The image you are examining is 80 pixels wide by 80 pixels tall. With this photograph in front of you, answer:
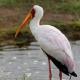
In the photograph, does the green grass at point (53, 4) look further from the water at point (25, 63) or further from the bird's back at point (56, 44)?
the bird's back at point (56, 44)

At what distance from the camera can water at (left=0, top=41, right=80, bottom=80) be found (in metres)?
12.7

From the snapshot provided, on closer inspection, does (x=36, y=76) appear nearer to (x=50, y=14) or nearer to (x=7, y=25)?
(x=7, y=25)

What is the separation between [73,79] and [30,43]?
4606 millimetres

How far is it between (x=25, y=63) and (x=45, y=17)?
5.73 meters

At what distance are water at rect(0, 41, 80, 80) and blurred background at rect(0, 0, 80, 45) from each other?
0.69 meters

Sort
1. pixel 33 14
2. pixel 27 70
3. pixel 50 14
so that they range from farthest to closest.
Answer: pixel 50 14 → pixel 27 70 → pixel 33 14

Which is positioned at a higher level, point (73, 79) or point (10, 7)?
point (73, 79)

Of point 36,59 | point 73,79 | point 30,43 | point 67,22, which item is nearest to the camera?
point 73,79

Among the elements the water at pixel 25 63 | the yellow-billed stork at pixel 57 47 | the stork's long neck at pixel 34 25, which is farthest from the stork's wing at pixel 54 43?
the water at pixel 25 63

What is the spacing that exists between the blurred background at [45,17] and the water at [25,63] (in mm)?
694

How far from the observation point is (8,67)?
1384cm

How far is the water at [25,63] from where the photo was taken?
1269 centimetres

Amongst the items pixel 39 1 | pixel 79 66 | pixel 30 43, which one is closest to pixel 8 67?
pixel 79 66

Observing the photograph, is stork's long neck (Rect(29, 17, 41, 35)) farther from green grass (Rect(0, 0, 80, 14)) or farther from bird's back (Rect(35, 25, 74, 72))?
green grass (Rect(0, 0, 80, 14))
